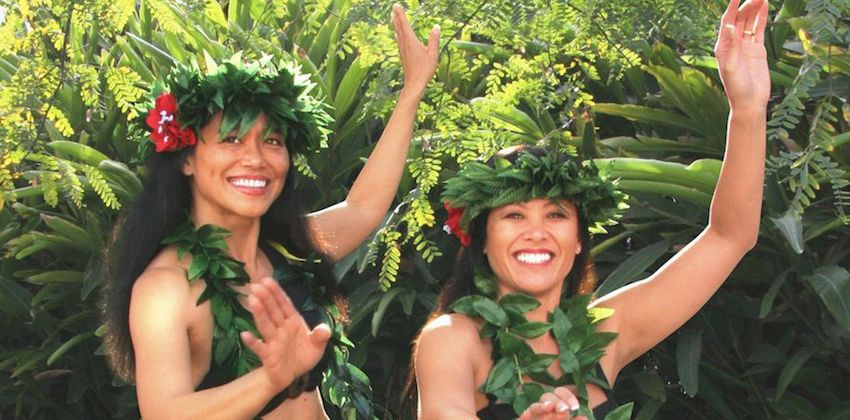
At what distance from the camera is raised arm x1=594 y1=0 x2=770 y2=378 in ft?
10.7

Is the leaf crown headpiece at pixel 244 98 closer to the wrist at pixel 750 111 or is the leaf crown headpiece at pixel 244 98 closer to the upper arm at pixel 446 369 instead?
the upper arm at pixel 446 369

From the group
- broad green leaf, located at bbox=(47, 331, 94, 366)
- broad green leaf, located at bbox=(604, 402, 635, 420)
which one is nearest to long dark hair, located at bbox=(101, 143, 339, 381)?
broad green leaf, located at bbox=(604, 402, 635, 420)

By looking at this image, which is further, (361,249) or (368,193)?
(361,249)

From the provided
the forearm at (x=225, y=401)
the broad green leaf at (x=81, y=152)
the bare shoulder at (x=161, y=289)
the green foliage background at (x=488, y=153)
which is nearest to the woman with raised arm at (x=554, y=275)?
the green foliage background at (x=488, y=153)

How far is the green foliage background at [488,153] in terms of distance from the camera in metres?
3.69

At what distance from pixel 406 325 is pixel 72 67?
5.02ft

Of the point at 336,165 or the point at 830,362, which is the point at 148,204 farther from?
the point at 830,362

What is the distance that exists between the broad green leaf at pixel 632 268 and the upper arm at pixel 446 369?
1.30 meters

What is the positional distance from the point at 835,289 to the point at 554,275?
1310mm

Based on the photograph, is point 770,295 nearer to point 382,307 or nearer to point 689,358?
point 689,358

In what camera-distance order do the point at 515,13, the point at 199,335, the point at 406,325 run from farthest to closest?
the point at 406,325
the point at 515,13
the point at 199,335

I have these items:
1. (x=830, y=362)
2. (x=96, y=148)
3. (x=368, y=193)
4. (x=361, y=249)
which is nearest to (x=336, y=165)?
(x=361, y=249)

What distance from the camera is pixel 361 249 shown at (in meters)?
4.74

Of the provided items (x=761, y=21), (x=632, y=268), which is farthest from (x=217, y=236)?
(x=632, y=268)
